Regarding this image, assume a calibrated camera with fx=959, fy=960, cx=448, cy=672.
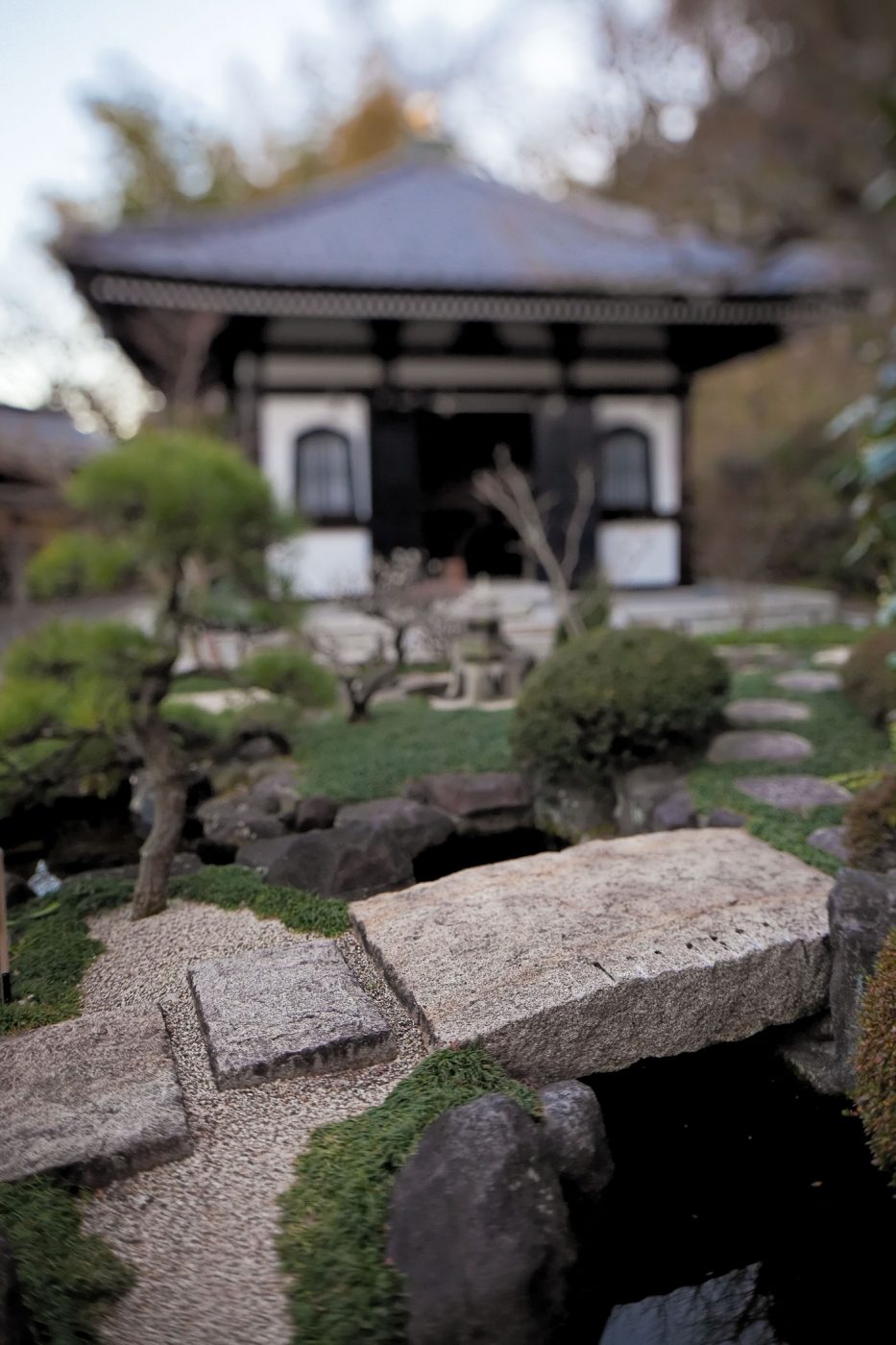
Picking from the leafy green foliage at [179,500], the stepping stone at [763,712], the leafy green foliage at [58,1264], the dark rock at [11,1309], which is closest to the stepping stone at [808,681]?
the stepping stone at [763,712]

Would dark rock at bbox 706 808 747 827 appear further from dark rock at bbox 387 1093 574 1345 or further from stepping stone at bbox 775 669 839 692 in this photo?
stepping stone at bbox 775 669 839 692

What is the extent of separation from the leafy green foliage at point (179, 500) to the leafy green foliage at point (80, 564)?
0.28ft

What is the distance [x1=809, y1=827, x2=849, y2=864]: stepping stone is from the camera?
3.47 metres

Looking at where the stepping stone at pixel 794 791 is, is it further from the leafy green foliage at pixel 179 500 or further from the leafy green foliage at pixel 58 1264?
the leafy green foliage at pixel 58 1264

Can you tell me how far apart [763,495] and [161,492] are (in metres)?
11.6

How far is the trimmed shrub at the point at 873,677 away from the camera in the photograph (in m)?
5.29

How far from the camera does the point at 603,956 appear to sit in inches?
105

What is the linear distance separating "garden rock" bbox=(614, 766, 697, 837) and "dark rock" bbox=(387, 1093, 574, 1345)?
2323 mm

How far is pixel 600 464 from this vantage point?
10.9 m

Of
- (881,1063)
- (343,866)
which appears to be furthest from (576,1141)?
(343,866)

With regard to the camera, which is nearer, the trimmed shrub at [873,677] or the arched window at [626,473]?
the trimmed shrub at [873,677]

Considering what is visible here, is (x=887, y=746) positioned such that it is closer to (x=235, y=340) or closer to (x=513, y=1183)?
(x=513, y=1183)

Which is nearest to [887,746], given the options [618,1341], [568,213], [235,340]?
[618,1341]

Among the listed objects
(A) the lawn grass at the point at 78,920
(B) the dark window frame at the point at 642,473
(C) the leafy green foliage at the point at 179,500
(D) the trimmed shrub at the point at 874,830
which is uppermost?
(B) the dark window frame at the point at 642,473
